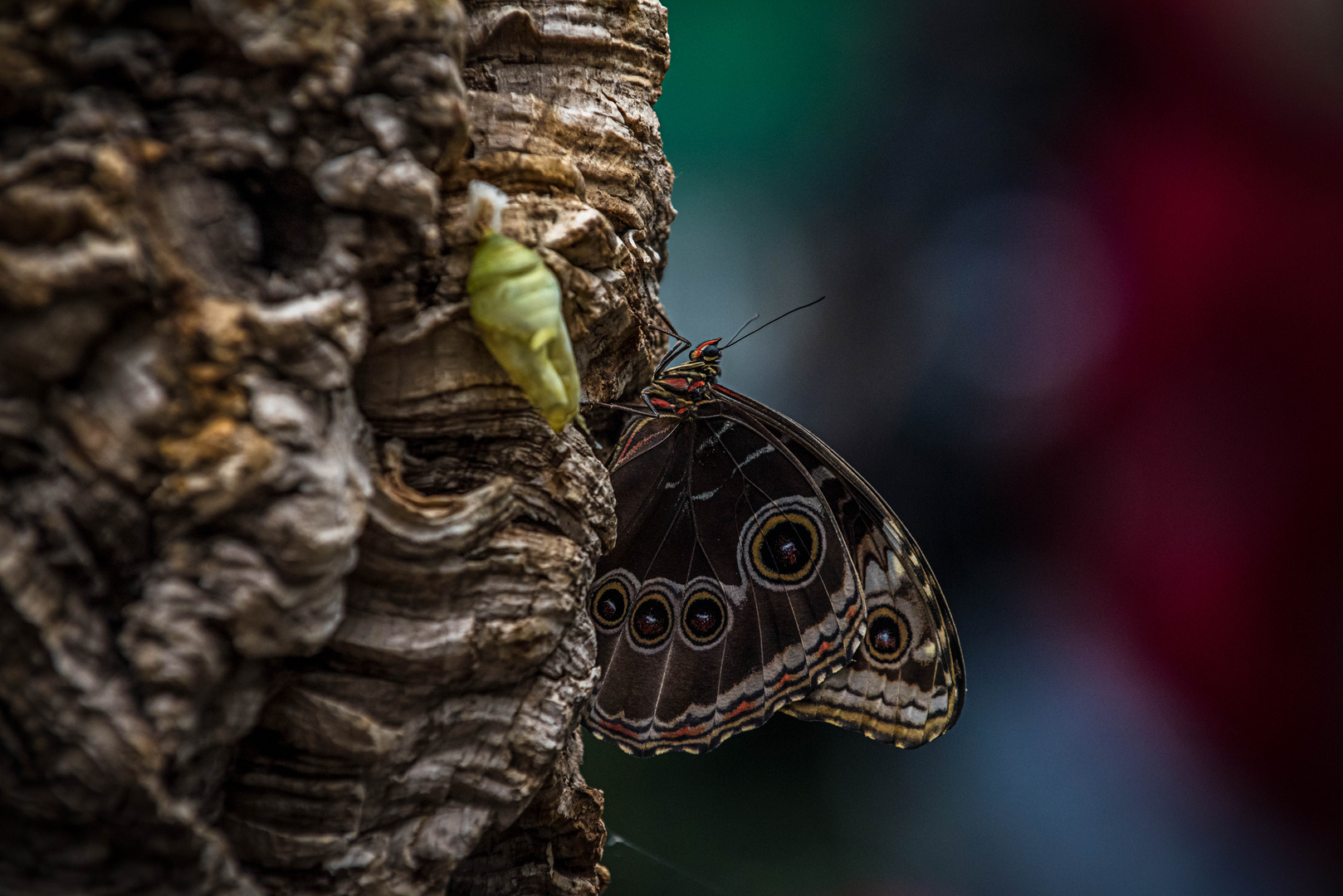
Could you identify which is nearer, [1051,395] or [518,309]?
[518,309]

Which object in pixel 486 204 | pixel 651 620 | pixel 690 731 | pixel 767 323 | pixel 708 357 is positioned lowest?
pixel 690 731

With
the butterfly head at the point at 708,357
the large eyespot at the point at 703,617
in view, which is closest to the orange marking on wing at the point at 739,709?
the large eyespot at the point at 703,617

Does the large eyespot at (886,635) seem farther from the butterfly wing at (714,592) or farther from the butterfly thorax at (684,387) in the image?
the butterfly thorax at (684,387)

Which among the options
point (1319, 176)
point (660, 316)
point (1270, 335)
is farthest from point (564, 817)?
point (1319, 176)

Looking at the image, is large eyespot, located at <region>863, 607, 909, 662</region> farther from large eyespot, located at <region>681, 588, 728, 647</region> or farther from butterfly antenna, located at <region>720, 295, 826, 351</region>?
butterfly antenna, located at <region>720, 295, 826, 351</region>

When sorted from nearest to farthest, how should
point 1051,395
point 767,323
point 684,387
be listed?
point 684,387 < point 1051,395 < point 767,323

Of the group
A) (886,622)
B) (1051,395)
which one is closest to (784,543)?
(886,622)

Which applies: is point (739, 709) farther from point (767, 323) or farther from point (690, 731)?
point (767, 323)
